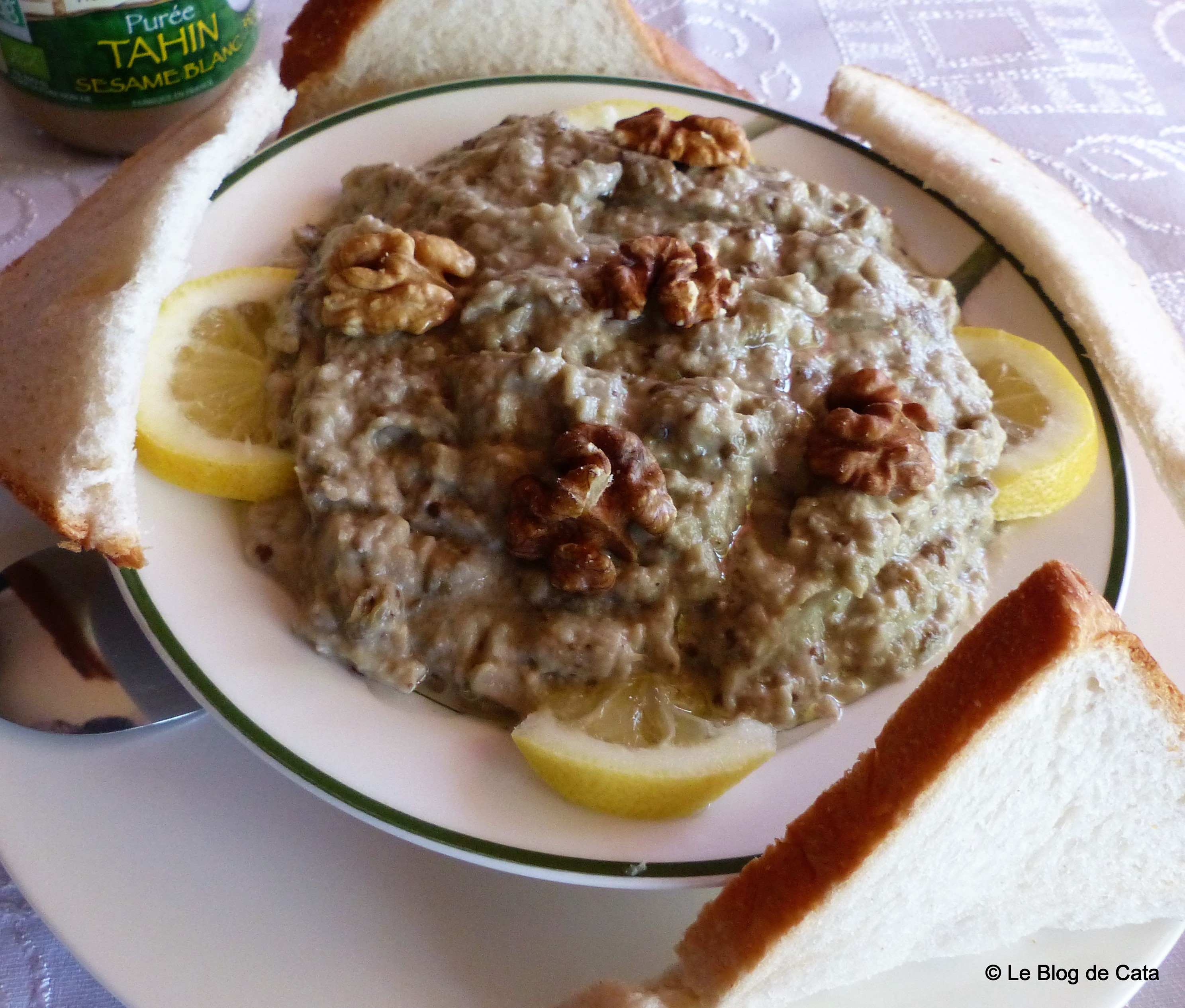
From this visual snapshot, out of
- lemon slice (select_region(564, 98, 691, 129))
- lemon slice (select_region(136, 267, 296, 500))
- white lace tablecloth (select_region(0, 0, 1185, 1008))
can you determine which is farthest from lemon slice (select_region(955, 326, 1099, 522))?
lemon slice (select_region(136, 267, 296, 500))

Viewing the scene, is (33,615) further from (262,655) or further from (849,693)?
(849,693)

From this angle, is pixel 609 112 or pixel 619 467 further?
pixel 609 112

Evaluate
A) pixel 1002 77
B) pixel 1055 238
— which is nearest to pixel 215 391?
pixel 1055 238

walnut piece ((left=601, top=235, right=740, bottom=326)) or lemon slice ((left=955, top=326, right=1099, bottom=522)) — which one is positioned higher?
walnut piece ((left=601, top=235, right=740, bottom=326))

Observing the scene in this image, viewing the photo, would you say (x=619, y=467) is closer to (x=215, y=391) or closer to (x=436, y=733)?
(x=436, y=733)

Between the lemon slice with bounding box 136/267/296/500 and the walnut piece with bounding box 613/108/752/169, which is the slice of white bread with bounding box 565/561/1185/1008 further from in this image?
the walnut piece with bounding box 613/108/752/169

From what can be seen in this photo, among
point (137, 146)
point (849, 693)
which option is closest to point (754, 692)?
point (849, 693)
